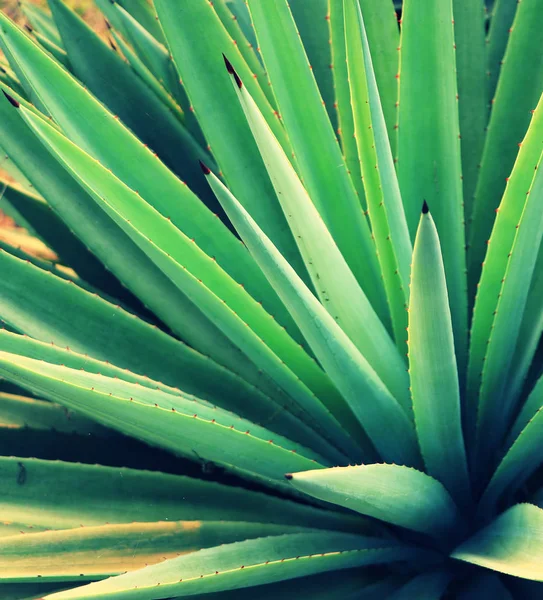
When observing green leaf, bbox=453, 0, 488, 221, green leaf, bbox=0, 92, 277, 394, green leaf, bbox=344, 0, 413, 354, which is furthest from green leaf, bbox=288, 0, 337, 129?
green leaf, bbox=0, 92, 277, 394

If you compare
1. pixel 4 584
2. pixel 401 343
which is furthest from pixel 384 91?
pixel 4 584

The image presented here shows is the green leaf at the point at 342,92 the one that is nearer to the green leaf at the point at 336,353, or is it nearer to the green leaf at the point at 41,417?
the green leaf at the point at 336,353

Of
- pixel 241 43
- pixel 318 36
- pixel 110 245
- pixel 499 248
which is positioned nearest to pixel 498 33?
pixel 318 36

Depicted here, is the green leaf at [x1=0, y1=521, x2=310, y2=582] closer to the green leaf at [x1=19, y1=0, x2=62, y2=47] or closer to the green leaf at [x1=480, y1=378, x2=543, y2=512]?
the green leaf at [x1=480, y1=378, x2=543, y2=512]

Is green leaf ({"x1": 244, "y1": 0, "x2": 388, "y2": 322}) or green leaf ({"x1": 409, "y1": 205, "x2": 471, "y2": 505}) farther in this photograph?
green leaf ({"x1": 244, "y1": 0, "x2": 388, "y2": 322})

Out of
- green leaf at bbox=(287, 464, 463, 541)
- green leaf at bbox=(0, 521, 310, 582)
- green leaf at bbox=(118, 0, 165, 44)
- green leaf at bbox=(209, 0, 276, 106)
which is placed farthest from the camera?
green leaf at bbox=(118, 0, 165, 44)

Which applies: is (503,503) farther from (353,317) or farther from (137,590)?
(137,590)
